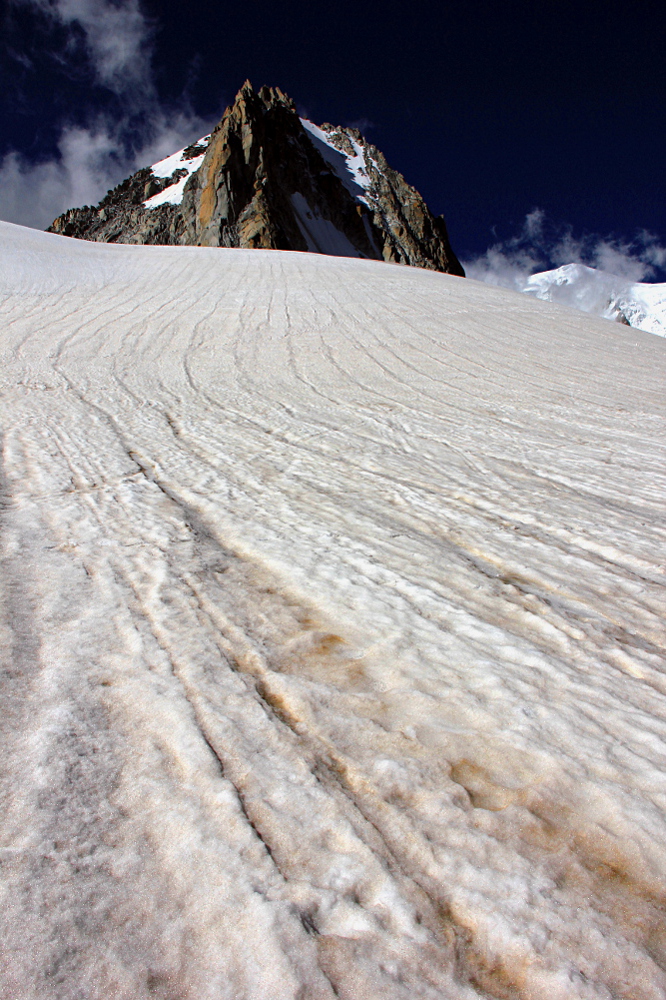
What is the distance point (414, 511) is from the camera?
5.91 feet

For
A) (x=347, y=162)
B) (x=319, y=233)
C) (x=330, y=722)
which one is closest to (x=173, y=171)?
(x=319, y=233)

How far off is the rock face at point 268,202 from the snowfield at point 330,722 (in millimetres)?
54233

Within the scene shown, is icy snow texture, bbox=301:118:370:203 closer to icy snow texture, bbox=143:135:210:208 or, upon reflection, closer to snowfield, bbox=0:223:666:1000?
icy snow texture, bbox=143:135:210:208

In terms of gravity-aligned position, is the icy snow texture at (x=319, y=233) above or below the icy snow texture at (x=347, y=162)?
below

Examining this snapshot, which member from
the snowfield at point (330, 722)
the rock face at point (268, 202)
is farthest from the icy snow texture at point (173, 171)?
the snowfield at point (330, 722)

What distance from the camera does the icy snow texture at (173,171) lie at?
62250 mm

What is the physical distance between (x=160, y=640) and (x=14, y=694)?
0.83 feet

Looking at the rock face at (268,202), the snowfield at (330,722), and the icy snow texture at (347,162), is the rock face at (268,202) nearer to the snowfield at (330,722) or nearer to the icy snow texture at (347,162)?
the icy snow texture at (347,162)

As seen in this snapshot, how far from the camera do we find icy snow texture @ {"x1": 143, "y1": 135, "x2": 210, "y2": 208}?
204ft

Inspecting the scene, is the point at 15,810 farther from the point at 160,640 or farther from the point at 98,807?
the point at 160,640

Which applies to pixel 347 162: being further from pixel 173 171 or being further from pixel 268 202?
pixel 268 202

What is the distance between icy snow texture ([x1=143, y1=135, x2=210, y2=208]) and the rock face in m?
0.16

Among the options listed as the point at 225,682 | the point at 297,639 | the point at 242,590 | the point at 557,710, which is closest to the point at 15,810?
the point at 225,682

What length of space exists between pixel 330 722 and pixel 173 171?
79523 mm
